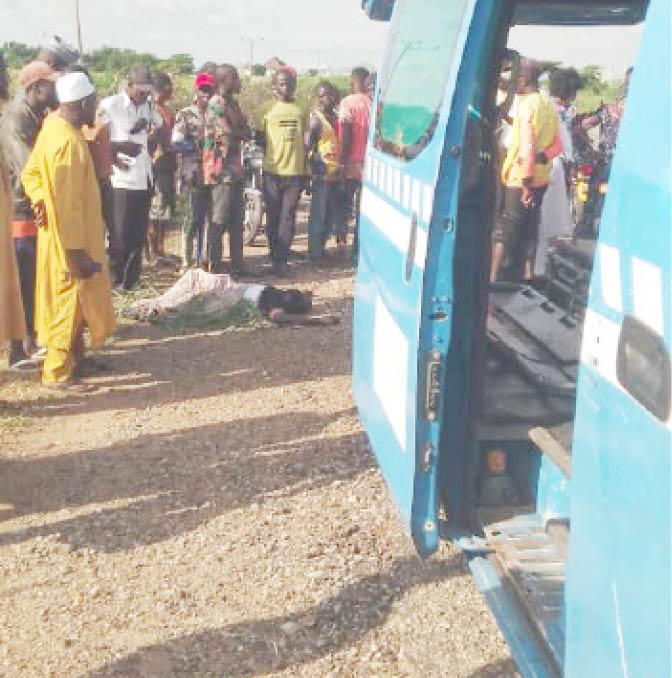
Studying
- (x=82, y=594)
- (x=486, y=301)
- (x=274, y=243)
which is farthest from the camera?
(x=274, y=243)

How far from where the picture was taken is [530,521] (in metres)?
3.10

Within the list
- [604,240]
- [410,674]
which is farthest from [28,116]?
[604,240]

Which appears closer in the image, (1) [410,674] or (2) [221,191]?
(1) [410,674]

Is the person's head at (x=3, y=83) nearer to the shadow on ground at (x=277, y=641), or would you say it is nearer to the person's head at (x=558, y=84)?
the shadow on ground at (x=277, y=641)

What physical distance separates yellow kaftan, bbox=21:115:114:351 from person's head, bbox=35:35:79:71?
1422 millimetres

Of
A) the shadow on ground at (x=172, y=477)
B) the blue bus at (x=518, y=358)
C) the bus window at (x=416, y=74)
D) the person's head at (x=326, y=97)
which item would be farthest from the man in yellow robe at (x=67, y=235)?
the person's head at (x=326, y=97)

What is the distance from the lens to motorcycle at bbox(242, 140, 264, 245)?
408 inches

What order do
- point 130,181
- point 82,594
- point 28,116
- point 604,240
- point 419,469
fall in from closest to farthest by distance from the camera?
1. point 604,240
2. point 419,469
3. point 82,594
4. point 28,116
5. point 130,181

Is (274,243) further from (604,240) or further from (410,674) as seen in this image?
(604,240)

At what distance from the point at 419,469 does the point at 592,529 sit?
40.8 inches

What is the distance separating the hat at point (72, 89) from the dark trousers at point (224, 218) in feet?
9.98

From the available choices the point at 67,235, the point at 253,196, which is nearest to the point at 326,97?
the point at 253,196

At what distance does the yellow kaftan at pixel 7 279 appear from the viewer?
464 centimetres

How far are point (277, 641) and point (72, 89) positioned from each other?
320cm
